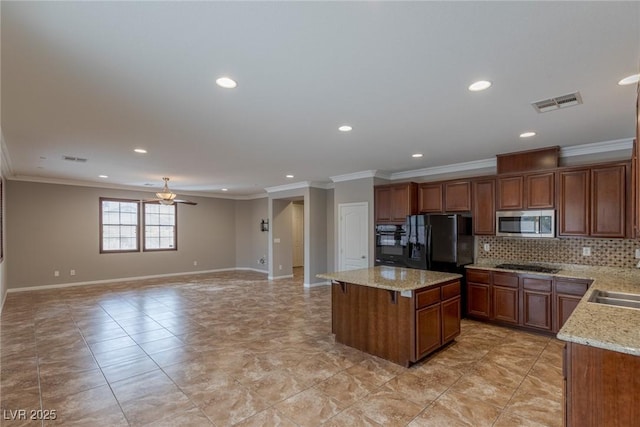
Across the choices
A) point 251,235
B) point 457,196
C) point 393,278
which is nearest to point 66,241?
point 251,235

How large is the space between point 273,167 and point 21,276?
21.1ft

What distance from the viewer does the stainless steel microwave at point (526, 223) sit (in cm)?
428

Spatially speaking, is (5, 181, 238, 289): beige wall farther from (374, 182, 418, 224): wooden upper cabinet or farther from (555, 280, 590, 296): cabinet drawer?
(555, 280, 590, 296): cabinet drawer

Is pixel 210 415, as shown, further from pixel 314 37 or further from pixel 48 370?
pixel 314 37

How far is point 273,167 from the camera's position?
229 inches

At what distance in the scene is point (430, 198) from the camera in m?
5.58

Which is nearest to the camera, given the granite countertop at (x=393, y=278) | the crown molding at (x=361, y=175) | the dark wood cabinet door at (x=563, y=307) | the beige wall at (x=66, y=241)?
the granite countertop at (x=393, y=278)

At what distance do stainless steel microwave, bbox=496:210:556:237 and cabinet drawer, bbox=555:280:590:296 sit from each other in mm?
670

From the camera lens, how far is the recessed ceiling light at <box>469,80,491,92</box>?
95.3 inches

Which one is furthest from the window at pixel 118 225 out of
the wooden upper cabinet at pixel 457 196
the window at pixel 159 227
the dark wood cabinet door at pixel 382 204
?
the wooden upper cabinet at pixel 457 196

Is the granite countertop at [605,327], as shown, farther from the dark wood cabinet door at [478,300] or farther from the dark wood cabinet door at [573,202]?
the dark wood cabinet door at [478,300]

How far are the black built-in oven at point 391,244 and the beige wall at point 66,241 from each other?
20.9 ft

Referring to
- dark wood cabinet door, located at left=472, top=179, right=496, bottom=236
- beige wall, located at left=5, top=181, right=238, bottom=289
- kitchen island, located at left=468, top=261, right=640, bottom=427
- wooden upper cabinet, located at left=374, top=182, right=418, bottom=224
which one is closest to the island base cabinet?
kitchen island, located at left=468, top=261, right=640, bottom=427

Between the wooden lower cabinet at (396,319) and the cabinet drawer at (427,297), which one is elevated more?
the cabinet drawer at (427,297)
